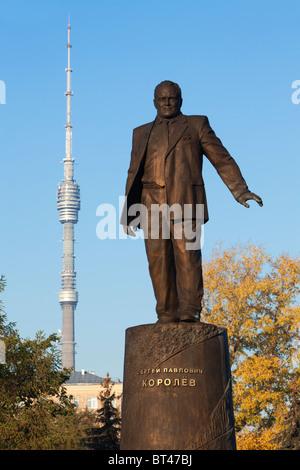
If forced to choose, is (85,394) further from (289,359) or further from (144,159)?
(144,159)

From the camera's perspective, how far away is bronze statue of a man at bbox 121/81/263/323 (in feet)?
37.3

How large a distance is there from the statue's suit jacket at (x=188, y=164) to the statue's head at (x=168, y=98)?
15cm

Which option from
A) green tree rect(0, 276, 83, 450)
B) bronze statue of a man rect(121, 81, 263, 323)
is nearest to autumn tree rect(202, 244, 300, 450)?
green tree rect(0, 276, 83, 450)

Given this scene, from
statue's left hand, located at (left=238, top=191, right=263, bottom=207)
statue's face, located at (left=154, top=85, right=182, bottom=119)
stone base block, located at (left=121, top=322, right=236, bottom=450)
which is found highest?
statue's face, located at (left=154, top=85, right=182, bottom=119)

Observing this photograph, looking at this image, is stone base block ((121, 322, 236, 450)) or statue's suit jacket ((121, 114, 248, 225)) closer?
stone base block ((121, 322, 236, 450))

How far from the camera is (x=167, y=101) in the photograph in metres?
11.7

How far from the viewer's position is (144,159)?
1183cm

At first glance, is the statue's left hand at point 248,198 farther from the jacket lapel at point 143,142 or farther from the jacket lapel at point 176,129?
the jacket lapel at point 143,142

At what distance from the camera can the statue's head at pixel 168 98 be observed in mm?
11695

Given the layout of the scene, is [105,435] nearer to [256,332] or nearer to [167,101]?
[256,332]

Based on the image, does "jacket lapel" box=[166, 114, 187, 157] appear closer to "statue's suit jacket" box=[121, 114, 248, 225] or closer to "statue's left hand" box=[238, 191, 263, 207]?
"statue's suit jacket" box=[121, 114, 248, 225]

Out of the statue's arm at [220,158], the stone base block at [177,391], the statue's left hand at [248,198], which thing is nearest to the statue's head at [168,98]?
the statue's arm at [220,158]
